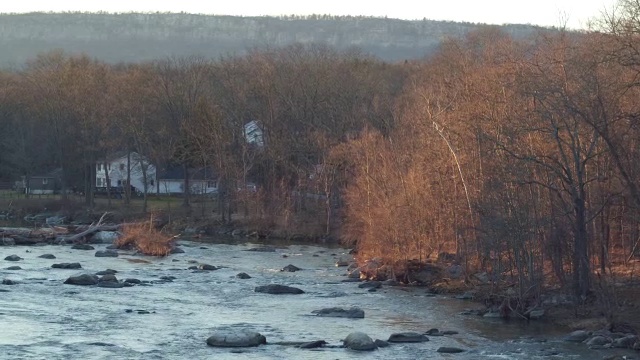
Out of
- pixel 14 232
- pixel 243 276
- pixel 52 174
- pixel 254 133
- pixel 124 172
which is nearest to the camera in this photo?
pixel 243 276

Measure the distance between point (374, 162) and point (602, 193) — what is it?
20.5 metres

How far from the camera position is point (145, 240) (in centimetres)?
6047

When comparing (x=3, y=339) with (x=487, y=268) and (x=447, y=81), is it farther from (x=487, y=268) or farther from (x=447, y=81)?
(x=447, y=81)

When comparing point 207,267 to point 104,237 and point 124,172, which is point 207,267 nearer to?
point 104,237

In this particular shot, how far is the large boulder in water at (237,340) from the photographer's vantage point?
99.3ft

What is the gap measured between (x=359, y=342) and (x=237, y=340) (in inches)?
140

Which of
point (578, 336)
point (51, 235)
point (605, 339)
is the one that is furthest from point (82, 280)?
point (51, 235)

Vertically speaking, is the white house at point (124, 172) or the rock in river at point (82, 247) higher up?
the white house at point (124, 172)

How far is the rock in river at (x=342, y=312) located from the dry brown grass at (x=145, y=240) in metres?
24.0

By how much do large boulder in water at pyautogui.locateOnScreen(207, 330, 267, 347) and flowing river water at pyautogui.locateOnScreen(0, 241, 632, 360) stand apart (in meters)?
0.40

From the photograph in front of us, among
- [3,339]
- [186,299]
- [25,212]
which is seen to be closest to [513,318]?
[186,299]

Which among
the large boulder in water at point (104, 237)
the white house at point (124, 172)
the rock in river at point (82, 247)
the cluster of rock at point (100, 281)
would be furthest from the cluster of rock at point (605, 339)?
the white house at point (124, 172)

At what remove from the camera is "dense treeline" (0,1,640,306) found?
36344mm

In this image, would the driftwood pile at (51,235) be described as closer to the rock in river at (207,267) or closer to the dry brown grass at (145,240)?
the dry brown grass at (145,240)
